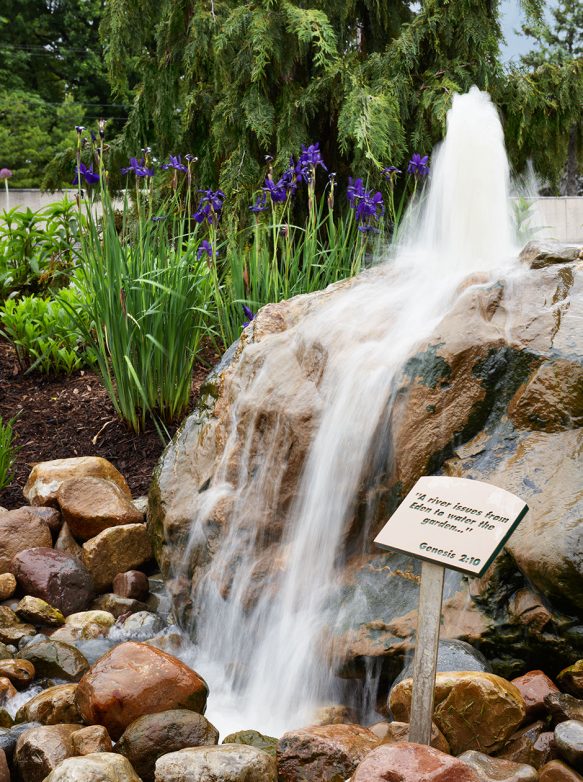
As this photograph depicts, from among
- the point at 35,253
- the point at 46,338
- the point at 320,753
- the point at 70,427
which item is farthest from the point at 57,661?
the point at 35,253

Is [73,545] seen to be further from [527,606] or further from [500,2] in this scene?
[500,2]

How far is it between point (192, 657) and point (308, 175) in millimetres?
2948

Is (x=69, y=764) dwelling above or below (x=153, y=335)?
below

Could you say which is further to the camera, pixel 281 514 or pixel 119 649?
pixel 281 514

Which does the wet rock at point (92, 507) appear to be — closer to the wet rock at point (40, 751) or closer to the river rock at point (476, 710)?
the wet rock at point (40, 751)

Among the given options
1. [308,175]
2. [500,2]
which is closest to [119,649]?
[308,175]

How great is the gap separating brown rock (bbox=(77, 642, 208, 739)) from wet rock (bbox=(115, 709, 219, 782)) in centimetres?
9

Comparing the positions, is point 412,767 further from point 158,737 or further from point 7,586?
point 7,586

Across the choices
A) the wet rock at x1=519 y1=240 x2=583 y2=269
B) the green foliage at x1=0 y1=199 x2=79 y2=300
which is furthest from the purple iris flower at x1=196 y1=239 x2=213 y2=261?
the wet rock at x1=519 y1=240 x2=583 y2=269

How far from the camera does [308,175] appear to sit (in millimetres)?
4938

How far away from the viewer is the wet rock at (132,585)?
3.63 meters

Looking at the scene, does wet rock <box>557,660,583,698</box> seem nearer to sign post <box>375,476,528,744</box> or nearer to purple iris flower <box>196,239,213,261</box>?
sign post <box>375,476,528,744</box>

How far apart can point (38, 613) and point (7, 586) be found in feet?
0.87

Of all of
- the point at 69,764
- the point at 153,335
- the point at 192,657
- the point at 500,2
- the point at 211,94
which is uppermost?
the point at 500,2
